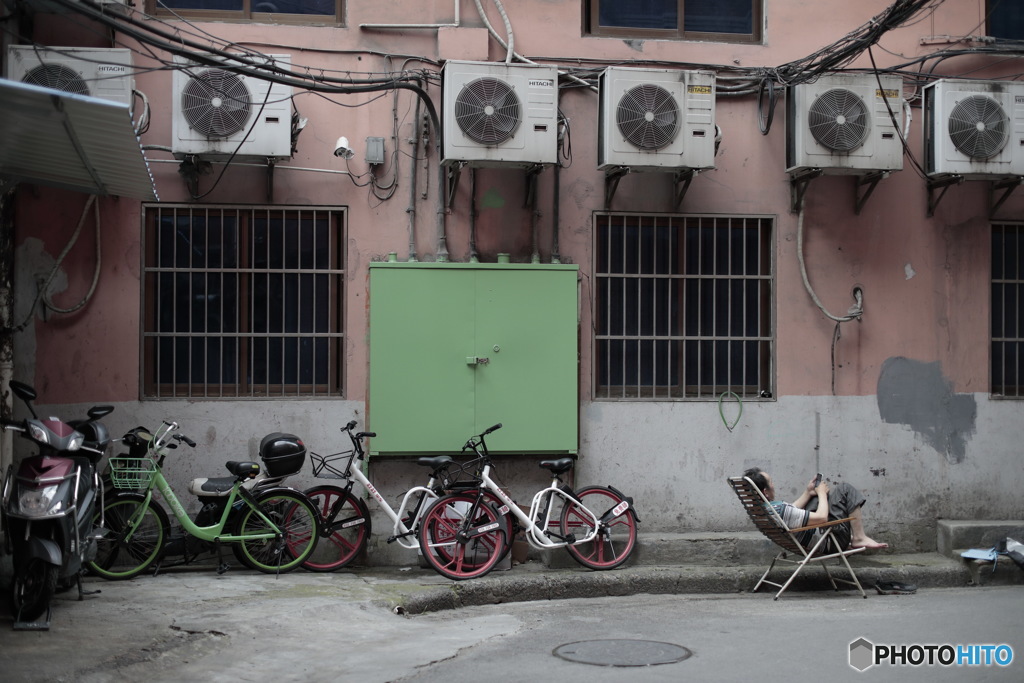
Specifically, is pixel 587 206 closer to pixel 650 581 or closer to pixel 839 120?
pixel 839 120

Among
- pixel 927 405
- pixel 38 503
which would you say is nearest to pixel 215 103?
pixel 38 503

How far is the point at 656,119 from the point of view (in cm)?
906

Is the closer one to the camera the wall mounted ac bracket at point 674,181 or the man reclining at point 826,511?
the man reclining at point 826,511

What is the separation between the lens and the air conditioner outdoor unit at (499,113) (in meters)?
8.82

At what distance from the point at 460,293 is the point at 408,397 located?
42.0 inches

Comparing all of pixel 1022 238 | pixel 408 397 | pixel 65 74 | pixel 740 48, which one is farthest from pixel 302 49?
pixel 1022 238

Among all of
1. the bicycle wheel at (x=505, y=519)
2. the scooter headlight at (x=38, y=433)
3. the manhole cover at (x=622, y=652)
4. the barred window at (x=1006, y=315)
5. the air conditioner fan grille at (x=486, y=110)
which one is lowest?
the manhole cover at (x=622, y=652)

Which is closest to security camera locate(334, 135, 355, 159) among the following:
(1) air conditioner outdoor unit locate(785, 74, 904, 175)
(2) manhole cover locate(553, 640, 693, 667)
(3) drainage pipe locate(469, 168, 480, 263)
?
(3) drainage pipe locate(469, 168, 480, 263)

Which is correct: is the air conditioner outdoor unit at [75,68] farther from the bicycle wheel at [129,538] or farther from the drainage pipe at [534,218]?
the drainage pipe at [534,218]

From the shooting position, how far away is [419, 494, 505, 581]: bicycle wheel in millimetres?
8688

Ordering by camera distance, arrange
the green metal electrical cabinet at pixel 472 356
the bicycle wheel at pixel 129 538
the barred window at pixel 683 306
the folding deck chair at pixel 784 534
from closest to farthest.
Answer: the bicycle wheel at pixel 129 538 < the folding deck chair at pixel 784 534 < the green metal electrical cabinet at pixel 472 356 < the barred window at pixel 683 306

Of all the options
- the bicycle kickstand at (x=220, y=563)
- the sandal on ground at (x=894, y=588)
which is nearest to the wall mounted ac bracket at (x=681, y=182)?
the sandal on ground at (x=894, y=588)

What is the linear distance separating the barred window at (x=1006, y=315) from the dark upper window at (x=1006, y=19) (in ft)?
6.51

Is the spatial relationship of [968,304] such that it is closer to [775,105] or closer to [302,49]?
[775,105]
